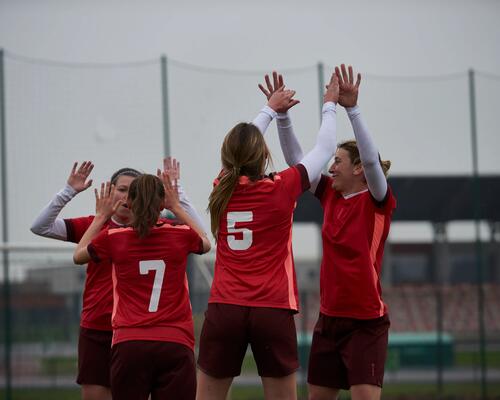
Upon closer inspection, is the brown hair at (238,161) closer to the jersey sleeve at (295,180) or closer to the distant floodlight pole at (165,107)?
→ the jersey sleeve at (295,180)

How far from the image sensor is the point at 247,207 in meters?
4.82

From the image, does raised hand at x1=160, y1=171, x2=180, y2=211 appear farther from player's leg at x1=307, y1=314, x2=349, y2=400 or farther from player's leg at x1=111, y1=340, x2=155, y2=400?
player's leg at x1=307, y1=314, x2=349, y2=400

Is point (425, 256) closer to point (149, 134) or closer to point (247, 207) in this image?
point (149, 134)

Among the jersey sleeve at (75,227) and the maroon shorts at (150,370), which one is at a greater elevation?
the jersey sleeve at (75,227)

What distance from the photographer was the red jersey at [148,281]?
4.95 m

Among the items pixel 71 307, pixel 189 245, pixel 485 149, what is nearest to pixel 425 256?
pixel 485 149

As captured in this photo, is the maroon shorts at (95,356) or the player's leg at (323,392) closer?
the player's leg at (323,392)

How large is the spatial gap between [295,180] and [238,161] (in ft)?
0.98

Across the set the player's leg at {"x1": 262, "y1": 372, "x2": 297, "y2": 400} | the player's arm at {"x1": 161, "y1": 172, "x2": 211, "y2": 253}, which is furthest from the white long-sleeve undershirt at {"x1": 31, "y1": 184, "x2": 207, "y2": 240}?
the player's leg at {"x1": 262, "y1": 372, "x2": 297, "y2": 400}

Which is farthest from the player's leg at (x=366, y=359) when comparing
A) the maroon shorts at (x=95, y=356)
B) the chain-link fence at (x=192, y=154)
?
the chain-link fence at (x=192, y=154)

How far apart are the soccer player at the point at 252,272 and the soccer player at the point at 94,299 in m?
1.08

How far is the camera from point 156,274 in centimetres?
495

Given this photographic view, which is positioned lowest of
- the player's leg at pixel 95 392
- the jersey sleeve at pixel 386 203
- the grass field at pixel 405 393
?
the grass field at pixel 405 393

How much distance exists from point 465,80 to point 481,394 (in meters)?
3.70
